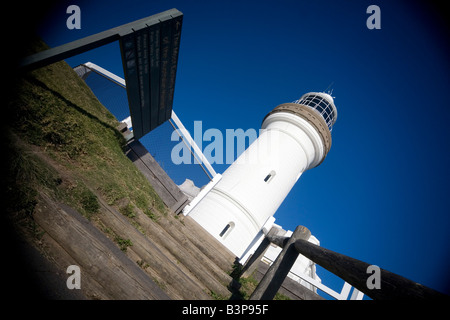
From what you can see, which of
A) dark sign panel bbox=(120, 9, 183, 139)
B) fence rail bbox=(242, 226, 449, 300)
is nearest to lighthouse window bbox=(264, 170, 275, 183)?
dark sign panel bbox=(120, 9, 183, 139)

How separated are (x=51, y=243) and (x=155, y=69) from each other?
433 centimetres

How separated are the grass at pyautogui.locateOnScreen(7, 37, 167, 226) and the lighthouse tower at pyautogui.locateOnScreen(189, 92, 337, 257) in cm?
590

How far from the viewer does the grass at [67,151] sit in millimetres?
2383

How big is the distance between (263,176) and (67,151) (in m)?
9.49

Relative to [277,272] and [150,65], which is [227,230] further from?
[150,65]

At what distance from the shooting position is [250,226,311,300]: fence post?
271cm

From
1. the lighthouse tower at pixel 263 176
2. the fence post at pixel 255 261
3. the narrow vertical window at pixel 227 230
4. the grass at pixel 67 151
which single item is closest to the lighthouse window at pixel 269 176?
the lighthouse tower at pixel 263 176

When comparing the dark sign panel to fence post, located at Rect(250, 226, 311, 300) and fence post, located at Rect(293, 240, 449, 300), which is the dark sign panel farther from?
fence post, located at Rect(293, 240, 449, 300)

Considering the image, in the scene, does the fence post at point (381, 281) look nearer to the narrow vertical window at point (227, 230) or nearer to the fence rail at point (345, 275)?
the fence rail at point (345, 275)

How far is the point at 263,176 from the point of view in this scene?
1167 centimetres

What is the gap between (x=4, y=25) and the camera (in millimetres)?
4039

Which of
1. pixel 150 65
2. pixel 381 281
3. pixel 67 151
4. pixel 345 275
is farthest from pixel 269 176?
pixel 381 281
